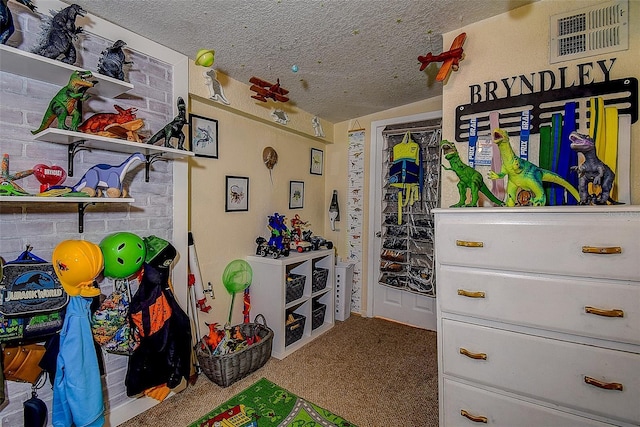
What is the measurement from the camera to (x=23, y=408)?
1.46 metres

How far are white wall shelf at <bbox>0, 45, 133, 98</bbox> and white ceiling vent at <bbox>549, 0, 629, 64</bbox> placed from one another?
2.11 meters

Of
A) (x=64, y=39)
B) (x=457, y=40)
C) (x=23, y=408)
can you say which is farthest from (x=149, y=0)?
(x=23, y=408)

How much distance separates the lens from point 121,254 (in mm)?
1600

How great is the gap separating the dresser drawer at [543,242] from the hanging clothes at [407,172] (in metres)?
1.69

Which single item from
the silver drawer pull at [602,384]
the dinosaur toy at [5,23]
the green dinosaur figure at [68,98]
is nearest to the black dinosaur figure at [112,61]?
the green dinosaur figure at [68,98]

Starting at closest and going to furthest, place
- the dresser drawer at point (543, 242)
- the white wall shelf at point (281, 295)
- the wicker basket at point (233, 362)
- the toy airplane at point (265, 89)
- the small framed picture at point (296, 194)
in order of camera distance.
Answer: the dresser drawer at point (543, 242) < the wicker basket at point (233, 362) < the toy airplane at point (265, 89) < the white wall shelf at point (281, 295) < the small framed picture at point (296, 194)

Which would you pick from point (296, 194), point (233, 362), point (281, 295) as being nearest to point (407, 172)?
point (296, 194)

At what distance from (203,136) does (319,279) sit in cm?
163

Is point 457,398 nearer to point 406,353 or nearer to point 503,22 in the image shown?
point 406,353

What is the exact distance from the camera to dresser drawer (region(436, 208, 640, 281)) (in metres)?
1.12

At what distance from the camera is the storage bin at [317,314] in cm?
297

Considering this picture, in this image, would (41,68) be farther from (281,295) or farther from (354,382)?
(354,382)

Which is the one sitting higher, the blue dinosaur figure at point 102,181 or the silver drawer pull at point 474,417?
the blue dinosaur figure at point 102,181

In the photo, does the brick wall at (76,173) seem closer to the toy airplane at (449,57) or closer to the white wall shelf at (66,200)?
the white wall shelf at (66,200)
